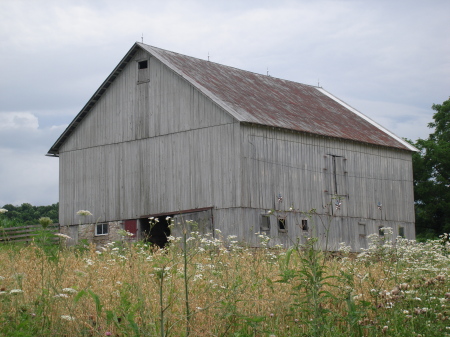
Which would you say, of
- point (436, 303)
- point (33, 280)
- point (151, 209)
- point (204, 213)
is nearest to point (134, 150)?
point (151, 209)

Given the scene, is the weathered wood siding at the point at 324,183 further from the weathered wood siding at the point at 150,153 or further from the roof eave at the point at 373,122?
the weathered wood siding at the point at 150,153

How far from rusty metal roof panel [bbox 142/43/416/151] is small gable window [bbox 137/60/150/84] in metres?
0.68

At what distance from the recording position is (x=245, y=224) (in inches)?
920

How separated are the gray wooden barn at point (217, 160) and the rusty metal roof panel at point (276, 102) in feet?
0.31

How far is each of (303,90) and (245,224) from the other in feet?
42.8

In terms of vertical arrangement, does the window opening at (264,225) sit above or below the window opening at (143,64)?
below

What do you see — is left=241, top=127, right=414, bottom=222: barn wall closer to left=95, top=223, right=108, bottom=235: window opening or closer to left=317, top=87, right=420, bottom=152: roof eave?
left=317, top=87, right=420, bottom=152: roof eave

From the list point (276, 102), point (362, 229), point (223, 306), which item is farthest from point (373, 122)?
point (223, 306)

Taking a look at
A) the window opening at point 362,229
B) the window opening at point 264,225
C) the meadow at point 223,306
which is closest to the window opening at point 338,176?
the window opening at point 362,229

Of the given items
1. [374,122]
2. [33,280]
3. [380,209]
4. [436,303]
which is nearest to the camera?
[436,303]

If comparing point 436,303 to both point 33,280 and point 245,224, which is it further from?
point 245,224

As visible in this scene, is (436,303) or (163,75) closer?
(436,303)

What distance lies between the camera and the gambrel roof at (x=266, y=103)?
1000 inches

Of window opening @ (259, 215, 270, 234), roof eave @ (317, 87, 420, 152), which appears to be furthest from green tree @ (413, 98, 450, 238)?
window opening @ (259, 215, 270, 234)
